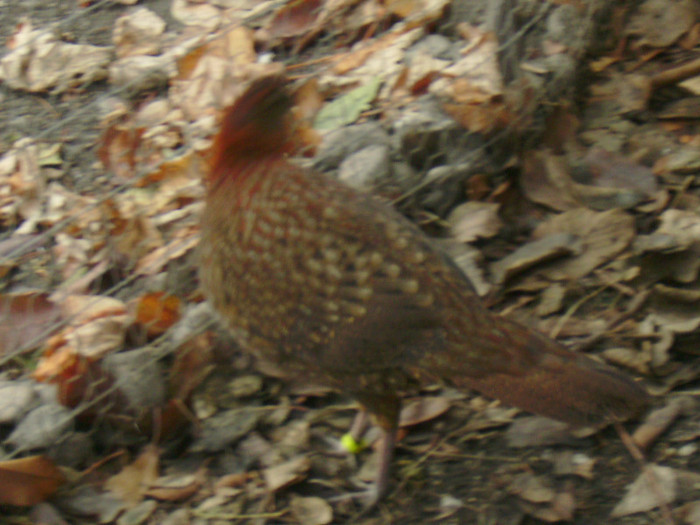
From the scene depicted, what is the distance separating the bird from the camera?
2.32 metres

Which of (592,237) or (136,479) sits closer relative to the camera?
(136,479)

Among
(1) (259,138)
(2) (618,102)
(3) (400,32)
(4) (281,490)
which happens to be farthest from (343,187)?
(2) (618,102)

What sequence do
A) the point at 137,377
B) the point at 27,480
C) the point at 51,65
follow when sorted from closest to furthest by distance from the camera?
the point at 27,480 → the point at 137,377 → the point at 51,65

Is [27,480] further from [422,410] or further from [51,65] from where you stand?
[51,65]

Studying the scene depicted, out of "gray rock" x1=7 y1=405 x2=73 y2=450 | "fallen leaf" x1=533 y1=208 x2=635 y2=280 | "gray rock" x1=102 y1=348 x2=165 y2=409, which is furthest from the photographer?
"fallen leaf" x1=533 y1=208 x2=635 y2=280

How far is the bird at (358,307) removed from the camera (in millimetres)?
2322

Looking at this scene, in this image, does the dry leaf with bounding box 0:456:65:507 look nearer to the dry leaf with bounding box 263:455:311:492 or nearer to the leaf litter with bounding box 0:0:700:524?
the leaf litter with bounding box 0:0:700:524

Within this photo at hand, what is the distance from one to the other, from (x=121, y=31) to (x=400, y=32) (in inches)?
56.7

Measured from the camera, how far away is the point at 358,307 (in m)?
2.31

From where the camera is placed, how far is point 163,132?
3.31 metres

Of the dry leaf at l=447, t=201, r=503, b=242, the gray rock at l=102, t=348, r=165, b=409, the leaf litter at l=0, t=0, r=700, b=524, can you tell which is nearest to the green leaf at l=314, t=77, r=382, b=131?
the leaf litter at l=0, t=0, r=700, b=524

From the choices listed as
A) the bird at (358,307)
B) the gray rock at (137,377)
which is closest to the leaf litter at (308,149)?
the gray rock at (137,377)

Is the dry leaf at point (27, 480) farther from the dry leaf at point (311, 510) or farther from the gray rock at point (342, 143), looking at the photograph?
the gray rock at point (342, 143)

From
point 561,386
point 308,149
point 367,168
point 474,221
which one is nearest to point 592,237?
point 474,221
